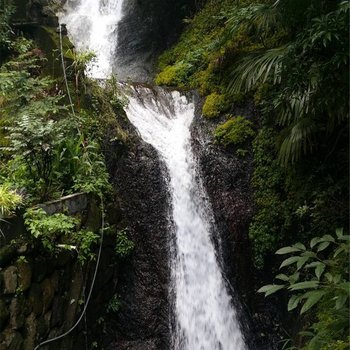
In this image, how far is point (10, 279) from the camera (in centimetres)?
352

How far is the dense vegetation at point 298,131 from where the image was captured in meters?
3.43

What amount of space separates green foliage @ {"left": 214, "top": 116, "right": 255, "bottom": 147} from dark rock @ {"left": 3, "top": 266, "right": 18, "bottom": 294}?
399 cm

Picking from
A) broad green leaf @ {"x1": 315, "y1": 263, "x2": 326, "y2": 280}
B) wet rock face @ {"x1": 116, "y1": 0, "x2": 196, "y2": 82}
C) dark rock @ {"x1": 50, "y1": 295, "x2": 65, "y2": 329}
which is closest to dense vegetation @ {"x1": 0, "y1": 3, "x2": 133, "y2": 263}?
dark rock @ {"x1": 50, "y1": 295, "x2": 65, "y2": 329}

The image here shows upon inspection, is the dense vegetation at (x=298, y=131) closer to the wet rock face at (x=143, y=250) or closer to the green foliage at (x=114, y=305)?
the wet rock face at (x=143, y=250)

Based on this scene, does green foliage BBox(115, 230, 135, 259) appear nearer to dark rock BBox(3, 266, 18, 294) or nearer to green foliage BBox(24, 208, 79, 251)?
green foliage BBox(24, 208, 79, 251)

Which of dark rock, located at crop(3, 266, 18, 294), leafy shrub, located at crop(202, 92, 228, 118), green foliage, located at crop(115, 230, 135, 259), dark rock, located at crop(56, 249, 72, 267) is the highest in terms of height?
leafy shrub, located at crop(202, 92, 228, 118)

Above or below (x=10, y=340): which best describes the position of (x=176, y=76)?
above

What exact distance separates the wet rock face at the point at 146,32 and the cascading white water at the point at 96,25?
11.5 inches

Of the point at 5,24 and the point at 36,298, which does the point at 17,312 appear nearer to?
the point at 36,298

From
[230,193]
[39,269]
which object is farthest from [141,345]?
A: [230,193]

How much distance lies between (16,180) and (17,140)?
1.49 feet

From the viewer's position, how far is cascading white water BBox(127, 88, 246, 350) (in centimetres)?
518

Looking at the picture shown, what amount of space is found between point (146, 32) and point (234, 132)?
686 centimetres

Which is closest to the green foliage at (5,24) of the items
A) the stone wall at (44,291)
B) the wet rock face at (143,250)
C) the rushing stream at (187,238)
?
the rushing stream at (187,238)
